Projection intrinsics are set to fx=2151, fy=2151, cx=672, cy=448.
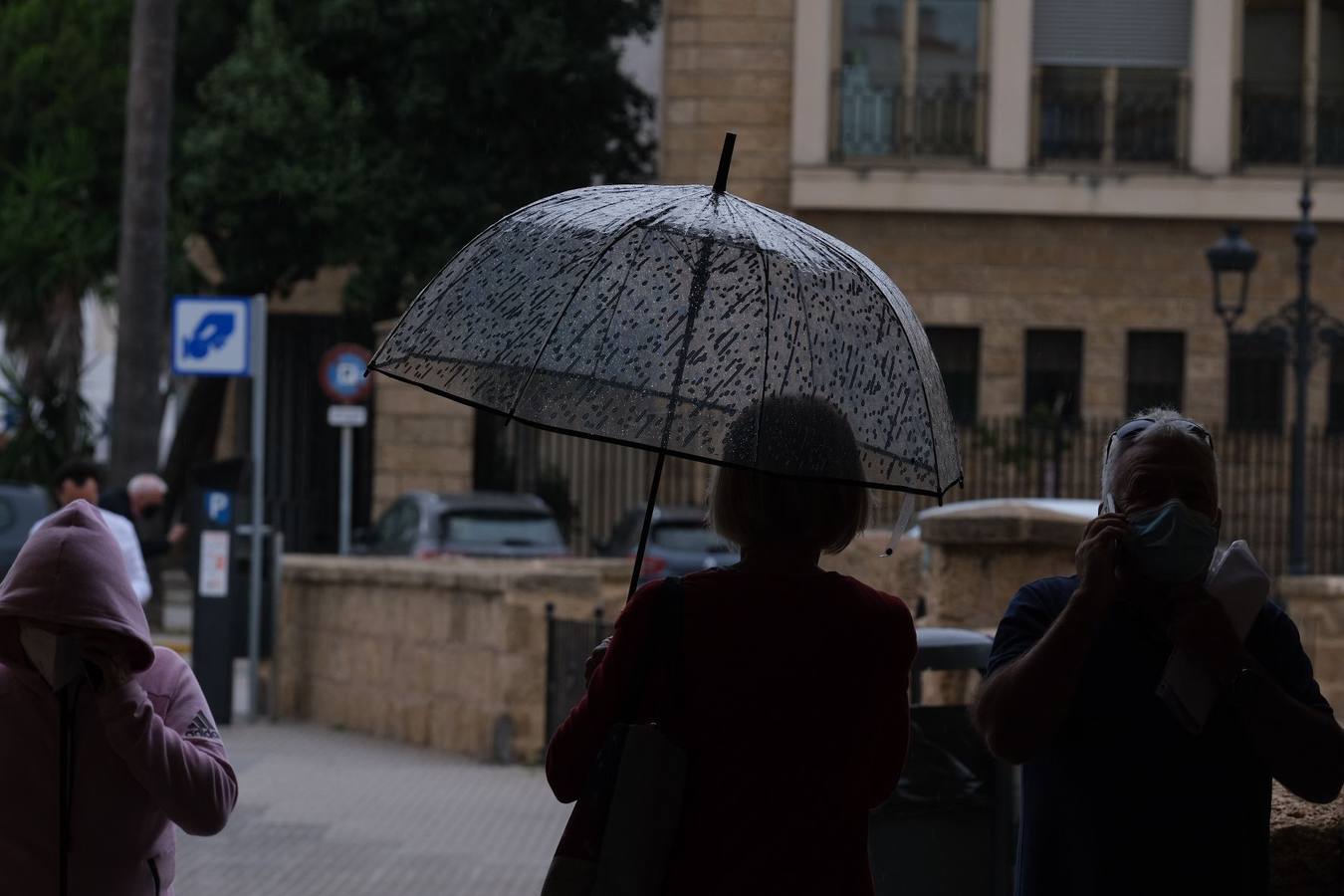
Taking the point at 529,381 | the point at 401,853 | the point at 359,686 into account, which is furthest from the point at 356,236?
the point at 529,381

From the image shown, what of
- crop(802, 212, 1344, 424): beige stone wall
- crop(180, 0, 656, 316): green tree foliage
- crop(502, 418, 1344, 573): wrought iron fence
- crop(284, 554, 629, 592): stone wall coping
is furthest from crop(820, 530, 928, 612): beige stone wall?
crop(802, 212, 1344, 424): beige stone wall

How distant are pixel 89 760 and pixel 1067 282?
2538 cm

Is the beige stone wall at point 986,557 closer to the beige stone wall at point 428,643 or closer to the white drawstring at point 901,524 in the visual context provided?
the beige stone wall at point 428,643

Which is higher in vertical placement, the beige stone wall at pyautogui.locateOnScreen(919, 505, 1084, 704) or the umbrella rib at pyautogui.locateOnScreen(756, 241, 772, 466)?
the umbrella rib at pyautogui.locateOnScreen(756, 241, 772, 466)

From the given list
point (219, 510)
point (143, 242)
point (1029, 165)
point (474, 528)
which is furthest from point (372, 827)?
point (1029, 165)

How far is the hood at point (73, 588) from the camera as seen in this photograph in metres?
3.67

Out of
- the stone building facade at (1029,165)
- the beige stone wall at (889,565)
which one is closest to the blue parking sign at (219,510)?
the beige stone wall at (889,565)

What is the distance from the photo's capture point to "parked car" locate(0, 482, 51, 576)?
1869 cm

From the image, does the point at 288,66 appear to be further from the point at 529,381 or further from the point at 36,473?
the point at 529,381

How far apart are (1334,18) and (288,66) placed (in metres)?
13.7

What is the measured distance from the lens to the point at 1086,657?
11.5 feet

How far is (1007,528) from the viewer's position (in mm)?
9336

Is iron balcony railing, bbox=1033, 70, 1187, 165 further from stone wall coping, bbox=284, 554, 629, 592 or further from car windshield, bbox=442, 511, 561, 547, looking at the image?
stone wall coping, bbox=284, 554, 629, 592

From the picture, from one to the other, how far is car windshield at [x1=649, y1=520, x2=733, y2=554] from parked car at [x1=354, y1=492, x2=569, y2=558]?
1111 millimetres
